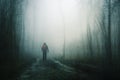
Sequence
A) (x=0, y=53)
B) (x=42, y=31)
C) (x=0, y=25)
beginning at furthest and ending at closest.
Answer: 1. (x=42, y=31)
2. (x=0, y=25)
3. (x=0, y=53)

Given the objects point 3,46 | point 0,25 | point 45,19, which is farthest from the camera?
point 45,19

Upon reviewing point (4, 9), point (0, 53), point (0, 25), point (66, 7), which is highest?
point (66, 7)

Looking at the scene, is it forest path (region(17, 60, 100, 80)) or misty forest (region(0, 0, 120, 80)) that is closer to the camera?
forest path (region(17, 60, 100, 80))

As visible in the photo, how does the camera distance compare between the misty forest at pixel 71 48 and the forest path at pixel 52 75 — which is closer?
the forest path at pixel 52 75

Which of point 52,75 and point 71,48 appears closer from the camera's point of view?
point 52,75

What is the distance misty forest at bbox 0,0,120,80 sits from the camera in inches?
547

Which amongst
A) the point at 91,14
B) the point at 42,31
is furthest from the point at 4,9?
the point at 42,31

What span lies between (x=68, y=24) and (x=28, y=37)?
13.7 metres

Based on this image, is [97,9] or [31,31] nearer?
[97,9]

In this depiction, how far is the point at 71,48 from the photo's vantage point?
179ft

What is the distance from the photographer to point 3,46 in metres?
24.3

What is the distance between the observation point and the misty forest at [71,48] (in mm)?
13906

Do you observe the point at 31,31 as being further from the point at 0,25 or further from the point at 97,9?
the point at 0,25

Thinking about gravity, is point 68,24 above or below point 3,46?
above
